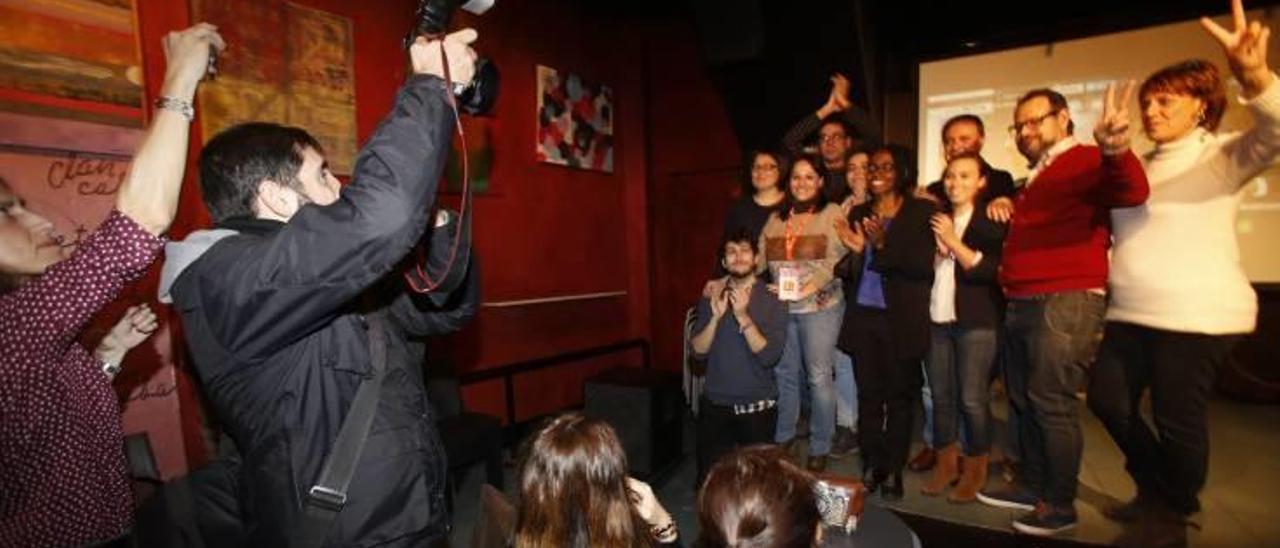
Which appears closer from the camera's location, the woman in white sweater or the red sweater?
the woman in white sweater

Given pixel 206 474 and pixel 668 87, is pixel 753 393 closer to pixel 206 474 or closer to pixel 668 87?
pixel 206 474

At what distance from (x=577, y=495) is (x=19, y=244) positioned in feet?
4.31

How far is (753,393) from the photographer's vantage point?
250 cm

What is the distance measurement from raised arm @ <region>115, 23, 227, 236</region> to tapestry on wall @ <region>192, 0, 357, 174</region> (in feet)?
6.17

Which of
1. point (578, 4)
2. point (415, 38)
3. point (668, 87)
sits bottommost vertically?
point (415, 38)

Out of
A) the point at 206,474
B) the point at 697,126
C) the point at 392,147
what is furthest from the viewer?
the point at 697,126

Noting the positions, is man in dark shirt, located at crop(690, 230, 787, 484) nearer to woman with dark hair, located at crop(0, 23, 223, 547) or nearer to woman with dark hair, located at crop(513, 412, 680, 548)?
woman with dark hair, located at crop(513, 412, 680, 548)

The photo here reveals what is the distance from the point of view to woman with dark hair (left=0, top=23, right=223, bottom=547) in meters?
1.01

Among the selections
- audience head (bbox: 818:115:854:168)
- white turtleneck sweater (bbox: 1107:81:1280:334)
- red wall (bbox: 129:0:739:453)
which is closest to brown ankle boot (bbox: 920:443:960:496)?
white turtleneck sweater (bbox: 1107:81:1280:334)

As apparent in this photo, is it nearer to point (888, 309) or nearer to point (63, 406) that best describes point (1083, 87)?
point (888, 309)

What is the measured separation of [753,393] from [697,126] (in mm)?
3058

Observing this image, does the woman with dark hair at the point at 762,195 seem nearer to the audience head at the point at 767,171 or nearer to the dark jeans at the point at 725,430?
the audience head at the point at 767,171

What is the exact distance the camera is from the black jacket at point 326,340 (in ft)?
2.82

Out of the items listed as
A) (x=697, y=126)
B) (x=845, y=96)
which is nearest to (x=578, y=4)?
(x=697, y=126)
